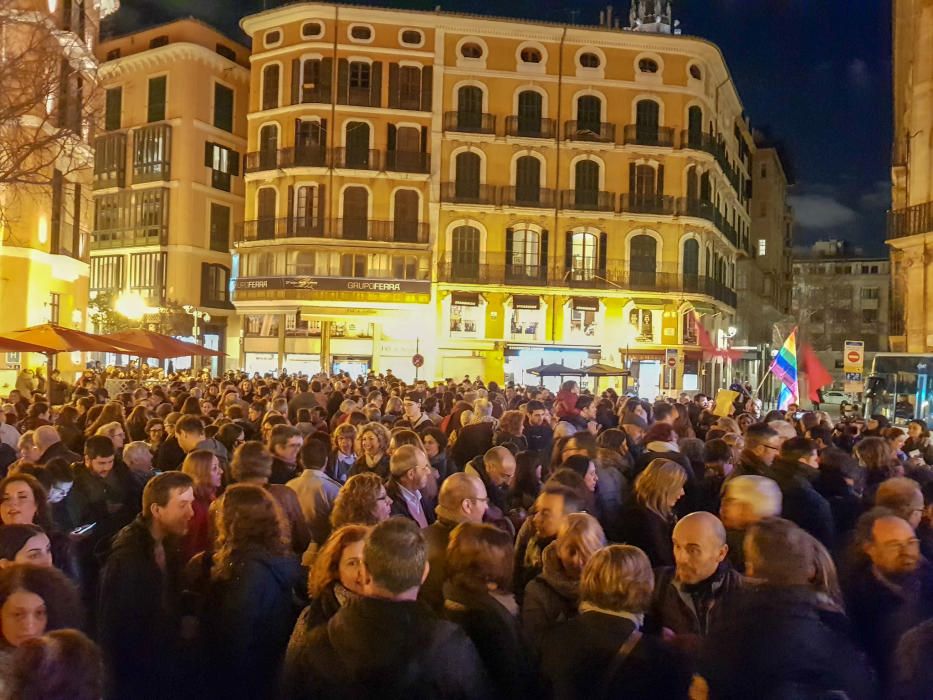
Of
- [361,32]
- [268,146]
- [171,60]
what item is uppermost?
[361,32]

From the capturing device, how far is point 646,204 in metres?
43.4

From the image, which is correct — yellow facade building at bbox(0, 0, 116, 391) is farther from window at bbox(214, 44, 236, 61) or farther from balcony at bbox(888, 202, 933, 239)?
balcony at bbox(888, 202, 933, 239)

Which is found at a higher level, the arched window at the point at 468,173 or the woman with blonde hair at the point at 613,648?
the arched window at the point at 468,173

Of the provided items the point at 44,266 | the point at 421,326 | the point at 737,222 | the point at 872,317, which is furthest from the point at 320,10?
the point at 872,317

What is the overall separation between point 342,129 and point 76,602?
1587 inches

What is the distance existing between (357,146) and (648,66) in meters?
14.9

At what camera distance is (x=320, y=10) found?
41.2m

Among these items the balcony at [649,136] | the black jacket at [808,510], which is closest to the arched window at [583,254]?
the balcony at [649,136]

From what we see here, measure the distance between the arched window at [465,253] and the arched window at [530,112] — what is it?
545cm

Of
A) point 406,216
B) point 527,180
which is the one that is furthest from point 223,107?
point 527,180

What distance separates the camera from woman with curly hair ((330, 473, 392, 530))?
4633 mm

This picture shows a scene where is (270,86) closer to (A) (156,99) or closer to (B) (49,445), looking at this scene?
(A) (156,99)

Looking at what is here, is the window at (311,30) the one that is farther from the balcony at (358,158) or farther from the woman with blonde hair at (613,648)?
the woman with blonde hair at (613,648)

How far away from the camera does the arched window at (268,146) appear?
4234cm
